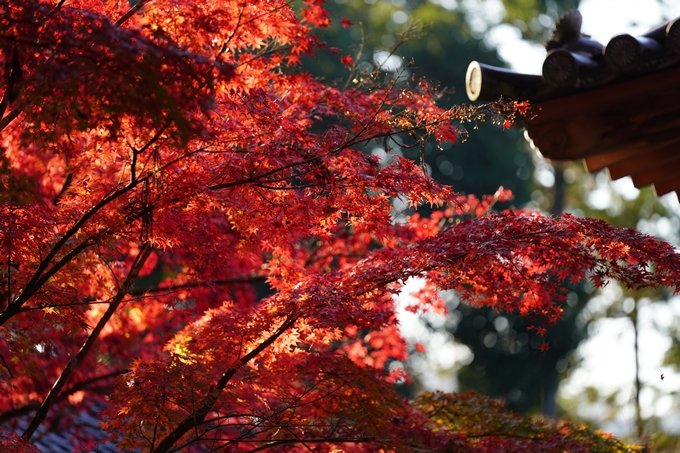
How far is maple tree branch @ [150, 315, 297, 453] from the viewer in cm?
525

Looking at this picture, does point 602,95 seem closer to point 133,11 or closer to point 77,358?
point 133,11

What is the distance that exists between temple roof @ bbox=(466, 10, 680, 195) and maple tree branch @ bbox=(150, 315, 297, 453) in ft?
7.10

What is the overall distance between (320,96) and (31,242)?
2544 millimetres

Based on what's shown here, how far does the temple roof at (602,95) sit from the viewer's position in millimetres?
4797

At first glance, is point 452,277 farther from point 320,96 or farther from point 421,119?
point 320,96

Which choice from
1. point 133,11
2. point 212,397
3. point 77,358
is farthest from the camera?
point 77,358

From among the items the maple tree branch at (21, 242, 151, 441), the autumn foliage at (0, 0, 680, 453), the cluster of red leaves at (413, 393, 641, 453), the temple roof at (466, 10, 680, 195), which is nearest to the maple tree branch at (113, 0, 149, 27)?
the autumn foliage at (0, 0, 680, 453)

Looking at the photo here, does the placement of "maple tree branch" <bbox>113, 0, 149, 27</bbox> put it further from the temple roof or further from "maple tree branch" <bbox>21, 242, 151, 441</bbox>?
the temple roof

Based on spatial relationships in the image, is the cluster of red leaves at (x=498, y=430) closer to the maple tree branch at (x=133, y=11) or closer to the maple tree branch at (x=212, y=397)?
the maple tree branch at (x=212, y=397)

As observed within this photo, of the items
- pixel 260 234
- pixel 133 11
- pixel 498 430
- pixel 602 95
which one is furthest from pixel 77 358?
pixel 602 95

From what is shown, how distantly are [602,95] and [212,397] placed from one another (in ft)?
11.2

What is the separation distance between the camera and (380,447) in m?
5.68

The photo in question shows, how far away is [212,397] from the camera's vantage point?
5242 millimetres

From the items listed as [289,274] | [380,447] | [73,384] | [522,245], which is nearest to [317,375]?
[380,447]
